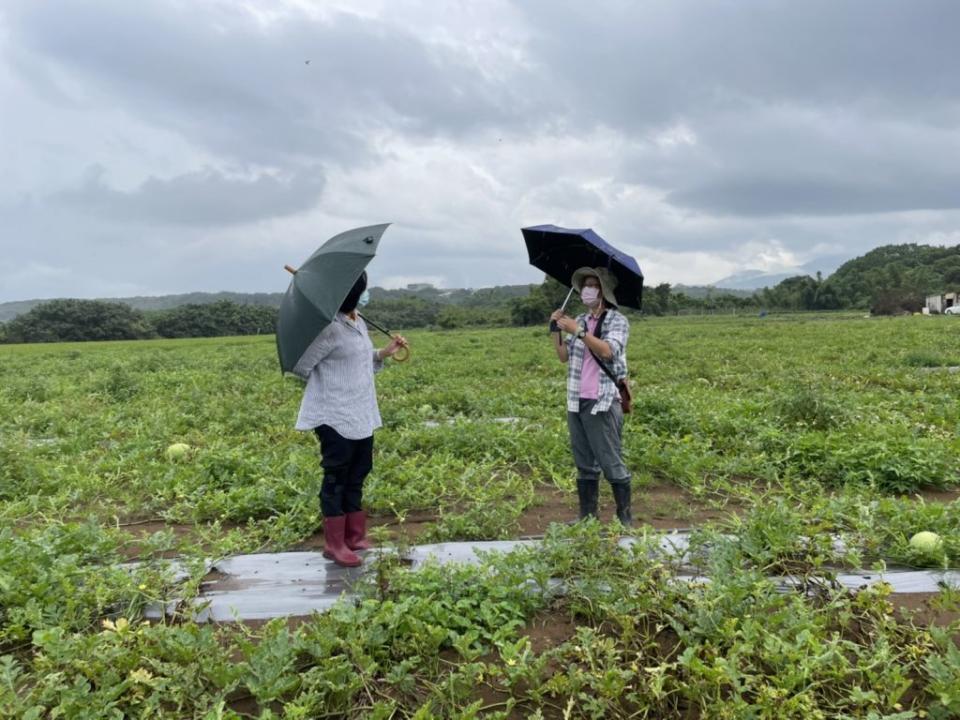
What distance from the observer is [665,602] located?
300cm

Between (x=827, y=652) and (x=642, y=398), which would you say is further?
(x=642, y=398)

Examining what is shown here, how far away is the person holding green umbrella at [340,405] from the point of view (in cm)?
379

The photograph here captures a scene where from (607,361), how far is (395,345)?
4.55ft

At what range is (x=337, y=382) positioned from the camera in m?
3.82

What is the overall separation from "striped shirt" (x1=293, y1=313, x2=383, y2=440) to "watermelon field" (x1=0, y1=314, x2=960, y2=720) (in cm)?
71

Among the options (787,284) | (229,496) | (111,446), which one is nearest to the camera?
(229,496)

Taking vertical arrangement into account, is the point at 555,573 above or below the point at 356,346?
below

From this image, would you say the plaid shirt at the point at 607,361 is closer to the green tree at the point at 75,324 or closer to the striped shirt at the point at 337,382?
the striped shirt at the point at 337,382

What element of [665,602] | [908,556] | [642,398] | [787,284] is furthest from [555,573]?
[787,284]

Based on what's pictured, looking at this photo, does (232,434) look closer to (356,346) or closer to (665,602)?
(356,346)

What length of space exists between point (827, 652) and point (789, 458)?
373cm

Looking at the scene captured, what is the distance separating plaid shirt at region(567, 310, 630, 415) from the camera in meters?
4.13

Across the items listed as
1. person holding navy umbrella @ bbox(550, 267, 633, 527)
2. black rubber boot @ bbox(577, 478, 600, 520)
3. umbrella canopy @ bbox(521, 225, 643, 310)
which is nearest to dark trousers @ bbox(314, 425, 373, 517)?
person holding navy umbrella @ bbox(550, 267, 633, 527)

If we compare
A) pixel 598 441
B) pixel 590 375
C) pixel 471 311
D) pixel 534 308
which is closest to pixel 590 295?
pixel 590 375
